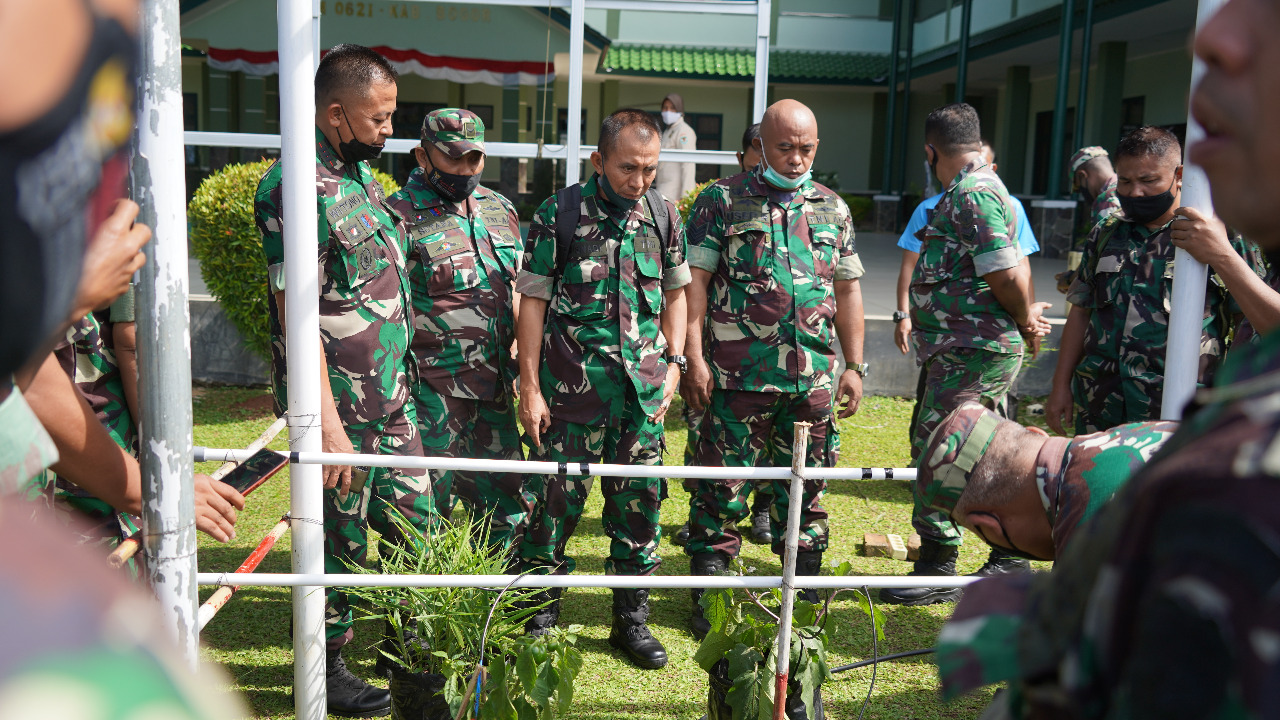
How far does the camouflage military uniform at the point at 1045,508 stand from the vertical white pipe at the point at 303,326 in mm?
1698

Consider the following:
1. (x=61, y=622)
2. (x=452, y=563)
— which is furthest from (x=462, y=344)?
(x=61, y=622)

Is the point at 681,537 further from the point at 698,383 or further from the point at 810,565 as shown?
the point at 698,383

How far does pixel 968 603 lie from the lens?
0.95 metres

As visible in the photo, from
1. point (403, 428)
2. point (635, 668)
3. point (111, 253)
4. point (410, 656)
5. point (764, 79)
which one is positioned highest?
point (764, 79)

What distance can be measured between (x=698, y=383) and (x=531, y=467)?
156 cm

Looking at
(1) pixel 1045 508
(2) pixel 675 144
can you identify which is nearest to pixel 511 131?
(2) pixel 675 144

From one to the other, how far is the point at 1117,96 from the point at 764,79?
35.5ft

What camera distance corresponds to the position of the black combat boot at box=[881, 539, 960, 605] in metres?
4.39

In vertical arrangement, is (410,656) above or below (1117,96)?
below

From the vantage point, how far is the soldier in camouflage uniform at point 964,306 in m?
4.37

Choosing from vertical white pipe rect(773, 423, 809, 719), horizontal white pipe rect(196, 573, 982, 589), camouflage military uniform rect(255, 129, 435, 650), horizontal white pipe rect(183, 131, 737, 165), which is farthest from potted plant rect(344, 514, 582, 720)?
horizontal white pipe rect(183, 131, 737, 165)

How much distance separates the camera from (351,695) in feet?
11.0

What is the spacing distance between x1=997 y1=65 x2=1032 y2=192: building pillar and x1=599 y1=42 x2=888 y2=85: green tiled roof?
2.83 metres

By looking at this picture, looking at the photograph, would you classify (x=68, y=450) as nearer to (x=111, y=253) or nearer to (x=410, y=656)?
(x=111, y=253)
